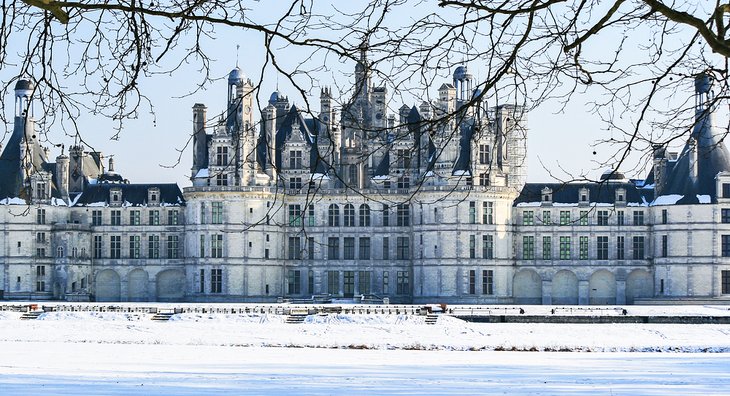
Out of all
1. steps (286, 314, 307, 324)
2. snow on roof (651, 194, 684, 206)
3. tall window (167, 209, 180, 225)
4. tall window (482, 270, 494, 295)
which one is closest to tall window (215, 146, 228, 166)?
tall window (167, 209, 180, 225)

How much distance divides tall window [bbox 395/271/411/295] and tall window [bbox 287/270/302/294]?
524 cm

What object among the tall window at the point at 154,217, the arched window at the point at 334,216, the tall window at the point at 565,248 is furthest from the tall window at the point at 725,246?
the tall window at the point at 154,217

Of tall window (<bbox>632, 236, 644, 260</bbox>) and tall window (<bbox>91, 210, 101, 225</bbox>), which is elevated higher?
tall window (<bbox>91, 210, 101, 225</bbox>)

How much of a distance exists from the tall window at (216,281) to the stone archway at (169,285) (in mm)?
4073

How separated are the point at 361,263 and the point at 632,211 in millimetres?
14471

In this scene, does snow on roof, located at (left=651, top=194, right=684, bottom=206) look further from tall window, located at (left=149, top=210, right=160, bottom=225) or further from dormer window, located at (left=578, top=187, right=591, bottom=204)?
tall window, located at (left=149, top=210, right=160, bottom=225)

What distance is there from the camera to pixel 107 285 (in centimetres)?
7750

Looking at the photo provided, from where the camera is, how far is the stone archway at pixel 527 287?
7494 centimetres

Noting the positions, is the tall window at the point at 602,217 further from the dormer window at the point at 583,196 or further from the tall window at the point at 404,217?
the tall window at the point at 404,217

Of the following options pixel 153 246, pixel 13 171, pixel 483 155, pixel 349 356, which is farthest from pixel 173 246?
pixel 349 356

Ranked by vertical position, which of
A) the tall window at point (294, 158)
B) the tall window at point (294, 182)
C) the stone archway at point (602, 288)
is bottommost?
the stone archway at point (602, 288)

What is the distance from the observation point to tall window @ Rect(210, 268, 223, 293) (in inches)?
2886

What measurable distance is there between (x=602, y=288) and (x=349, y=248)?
13.5 m

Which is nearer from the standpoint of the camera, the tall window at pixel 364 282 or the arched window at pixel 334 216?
the tall window at pixel 364 282
